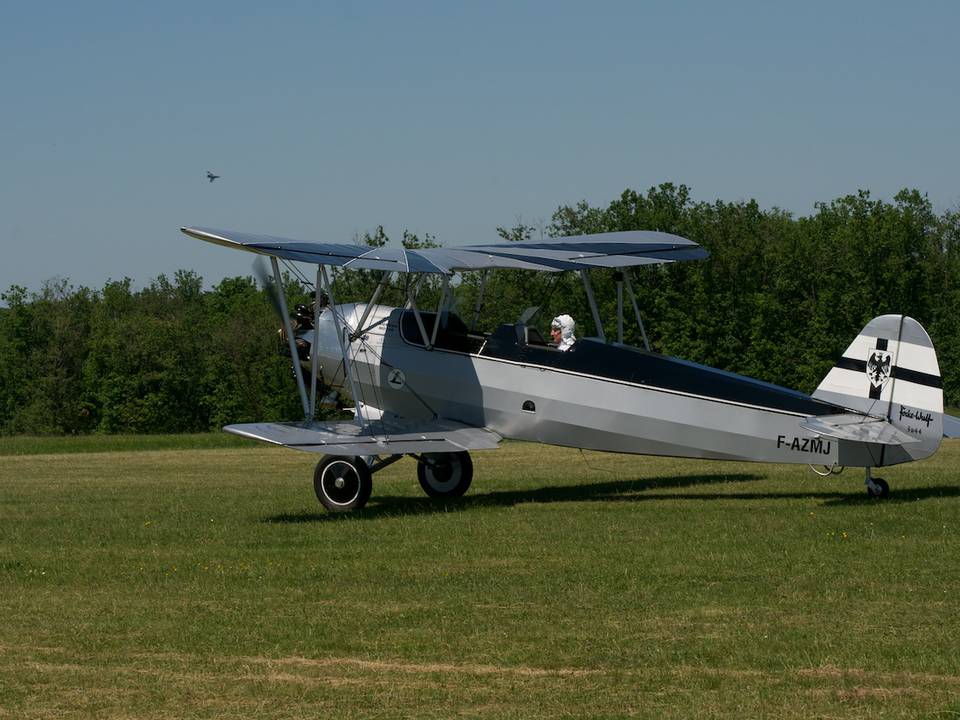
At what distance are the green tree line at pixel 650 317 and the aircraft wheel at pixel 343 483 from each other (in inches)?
840

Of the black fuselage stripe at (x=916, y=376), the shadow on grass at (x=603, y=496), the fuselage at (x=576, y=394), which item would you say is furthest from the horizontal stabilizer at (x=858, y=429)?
the shadow on grass at (x=603, y=496)

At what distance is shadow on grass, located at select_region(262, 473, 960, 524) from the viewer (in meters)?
14.3

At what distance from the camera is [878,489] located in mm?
13969

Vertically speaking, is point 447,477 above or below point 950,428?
below

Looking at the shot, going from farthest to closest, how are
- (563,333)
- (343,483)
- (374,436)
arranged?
1. (563,333)
2. (374,436)
3. (343,483)

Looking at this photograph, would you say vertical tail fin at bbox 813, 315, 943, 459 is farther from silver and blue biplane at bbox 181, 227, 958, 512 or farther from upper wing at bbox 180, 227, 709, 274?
upper wing at bbox 180, 227, 709, 274

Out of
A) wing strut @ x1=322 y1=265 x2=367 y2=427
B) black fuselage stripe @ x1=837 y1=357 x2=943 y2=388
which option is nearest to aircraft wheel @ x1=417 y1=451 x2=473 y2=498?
wing strut @ x1=322 y1=265 x2=367 y2=427

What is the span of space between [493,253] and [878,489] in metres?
5.31

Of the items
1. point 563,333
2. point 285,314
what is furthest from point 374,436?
point 563,333

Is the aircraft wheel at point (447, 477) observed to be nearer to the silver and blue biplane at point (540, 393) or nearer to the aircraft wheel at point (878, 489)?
the silver and blue biplane at point (540, 393)

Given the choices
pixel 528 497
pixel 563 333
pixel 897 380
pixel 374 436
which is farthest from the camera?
pixel 528 497

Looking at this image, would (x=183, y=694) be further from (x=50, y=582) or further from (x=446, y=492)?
(x=446, y=492)

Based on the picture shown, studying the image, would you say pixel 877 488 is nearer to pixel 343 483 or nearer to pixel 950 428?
pixel 950 428

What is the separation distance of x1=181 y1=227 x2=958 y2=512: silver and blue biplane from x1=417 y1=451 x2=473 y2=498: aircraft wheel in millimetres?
18
